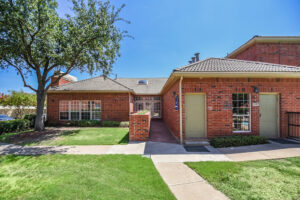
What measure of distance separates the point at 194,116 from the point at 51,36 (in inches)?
406

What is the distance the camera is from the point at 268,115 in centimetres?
676

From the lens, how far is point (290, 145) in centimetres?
557

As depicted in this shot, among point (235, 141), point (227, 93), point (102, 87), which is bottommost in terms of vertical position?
point (235, 141)

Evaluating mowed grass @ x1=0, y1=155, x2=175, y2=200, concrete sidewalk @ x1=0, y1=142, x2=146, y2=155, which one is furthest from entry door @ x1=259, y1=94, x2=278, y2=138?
mowed grass @ x1=0, y1=155, x2=175, y2=200

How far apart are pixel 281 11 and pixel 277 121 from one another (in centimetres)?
825

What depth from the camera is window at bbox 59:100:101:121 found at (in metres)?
12.8

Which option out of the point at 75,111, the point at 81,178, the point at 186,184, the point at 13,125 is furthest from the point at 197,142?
the point at 13,125

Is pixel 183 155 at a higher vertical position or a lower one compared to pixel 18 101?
lower

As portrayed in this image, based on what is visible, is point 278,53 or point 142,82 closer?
point 278,53

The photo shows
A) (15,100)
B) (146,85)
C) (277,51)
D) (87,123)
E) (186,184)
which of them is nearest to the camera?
(186,184)

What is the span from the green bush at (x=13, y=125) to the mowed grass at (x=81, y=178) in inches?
254

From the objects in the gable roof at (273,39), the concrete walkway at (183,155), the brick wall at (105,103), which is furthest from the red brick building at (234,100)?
the brick wall at (105,103)

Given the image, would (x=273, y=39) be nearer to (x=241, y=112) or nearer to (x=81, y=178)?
(x=241, y=112)

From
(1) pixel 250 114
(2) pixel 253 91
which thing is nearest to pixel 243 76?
(2) pixel 253 91
